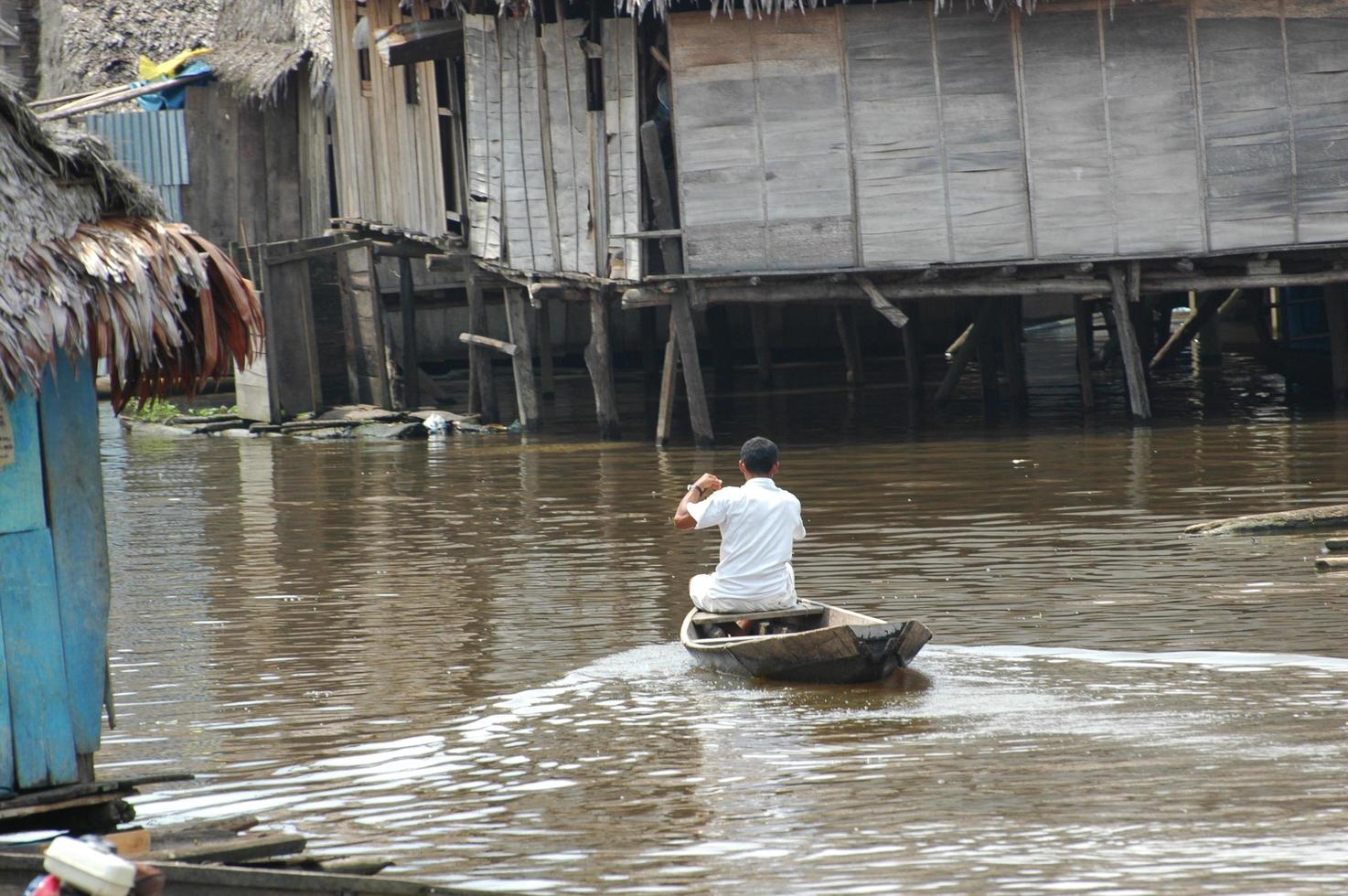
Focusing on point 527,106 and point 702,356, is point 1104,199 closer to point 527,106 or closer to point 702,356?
point 527,106

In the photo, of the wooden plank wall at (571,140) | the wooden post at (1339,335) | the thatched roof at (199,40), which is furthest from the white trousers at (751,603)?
the thatched roof at (199,40)

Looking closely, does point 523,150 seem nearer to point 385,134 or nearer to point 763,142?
point 763,142

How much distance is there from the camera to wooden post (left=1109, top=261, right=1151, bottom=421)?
54.3 ft

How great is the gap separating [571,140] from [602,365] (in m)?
2.17

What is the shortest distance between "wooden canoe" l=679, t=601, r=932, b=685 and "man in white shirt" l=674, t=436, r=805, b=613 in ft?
1.01

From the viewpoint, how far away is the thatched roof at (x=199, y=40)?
23859 millimetres

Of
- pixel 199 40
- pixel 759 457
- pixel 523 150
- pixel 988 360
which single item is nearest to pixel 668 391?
pixel 523 150

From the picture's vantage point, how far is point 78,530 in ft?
18.8

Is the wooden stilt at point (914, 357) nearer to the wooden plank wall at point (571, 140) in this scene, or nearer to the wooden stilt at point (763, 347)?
the wooden stilt at point (763, 347)

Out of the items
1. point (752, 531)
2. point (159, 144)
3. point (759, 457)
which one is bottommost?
point (752, 531)

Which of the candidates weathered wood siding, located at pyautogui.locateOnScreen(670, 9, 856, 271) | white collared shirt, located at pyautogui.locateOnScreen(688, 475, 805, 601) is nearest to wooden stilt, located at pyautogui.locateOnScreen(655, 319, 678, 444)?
weathered wood siding, located at pyautogui.locateOnScreen(670, 9, 856, 271)

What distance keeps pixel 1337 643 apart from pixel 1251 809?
2.71m

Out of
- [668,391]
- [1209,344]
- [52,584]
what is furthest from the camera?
[1209,344]

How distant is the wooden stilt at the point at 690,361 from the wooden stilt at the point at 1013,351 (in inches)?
155
